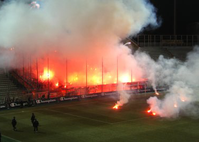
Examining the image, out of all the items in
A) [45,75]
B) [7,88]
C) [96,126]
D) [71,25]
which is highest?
[71,25]

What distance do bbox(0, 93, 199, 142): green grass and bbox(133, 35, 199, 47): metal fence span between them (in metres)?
25.9

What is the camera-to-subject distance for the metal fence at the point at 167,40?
5141cm

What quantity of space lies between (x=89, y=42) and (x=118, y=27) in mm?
4231

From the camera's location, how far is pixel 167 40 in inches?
2053

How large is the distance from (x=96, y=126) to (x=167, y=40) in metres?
36.0

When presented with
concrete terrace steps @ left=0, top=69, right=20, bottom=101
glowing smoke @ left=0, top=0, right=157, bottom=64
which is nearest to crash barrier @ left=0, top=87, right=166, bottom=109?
concrete terrace steps @ left=0, top=69, right=20, bottom=101

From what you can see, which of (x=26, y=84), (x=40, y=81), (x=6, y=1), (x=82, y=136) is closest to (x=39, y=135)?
(x=82, y=136)

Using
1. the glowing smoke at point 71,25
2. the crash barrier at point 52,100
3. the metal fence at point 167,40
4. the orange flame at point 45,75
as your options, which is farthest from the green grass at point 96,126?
the metal fence at point 167,40

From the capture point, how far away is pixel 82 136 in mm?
16500

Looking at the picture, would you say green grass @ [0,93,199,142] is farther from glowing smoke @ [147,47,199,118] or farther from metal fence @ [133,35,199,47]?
metal fence @ [133,35,199,47]

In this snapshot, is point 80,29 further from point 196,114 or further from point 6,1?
point 196,114

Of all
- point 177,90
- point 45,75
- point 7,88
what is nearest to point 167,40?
point 45,75

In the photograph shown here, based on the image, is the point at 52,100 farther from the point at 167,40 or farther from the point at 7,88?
the point at 167,40

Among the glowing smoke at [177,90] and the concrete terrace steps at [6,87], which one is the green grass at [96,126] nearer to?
the glowing smoke at [177,90]
